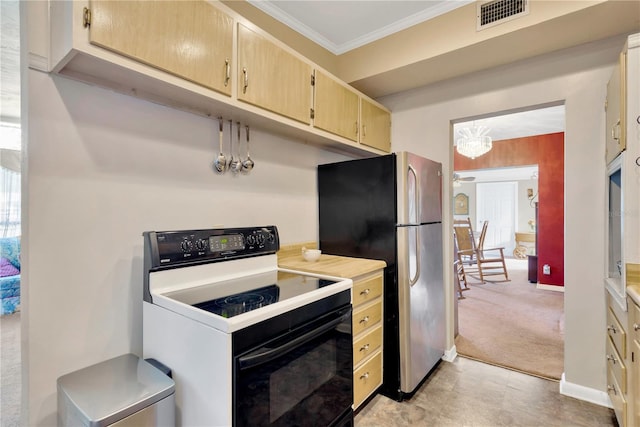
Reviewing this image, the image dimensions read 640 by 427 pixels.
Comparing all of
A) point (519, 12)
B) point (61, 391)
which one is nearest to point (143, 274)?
point (61, 391)

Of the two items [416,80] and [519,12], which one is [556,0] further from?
[416,80]

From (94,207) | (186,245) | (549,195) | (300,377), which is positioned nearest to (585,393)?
(300,377)

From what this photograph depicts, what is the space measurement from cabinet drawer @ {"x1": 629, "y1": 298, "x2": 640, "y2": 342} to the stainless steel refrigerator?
1.05 meters

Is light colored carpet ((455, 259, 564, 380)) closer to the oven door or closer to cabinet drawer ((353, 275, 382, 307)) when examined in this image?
cabinet drawer ((353, 275, 382, 307))

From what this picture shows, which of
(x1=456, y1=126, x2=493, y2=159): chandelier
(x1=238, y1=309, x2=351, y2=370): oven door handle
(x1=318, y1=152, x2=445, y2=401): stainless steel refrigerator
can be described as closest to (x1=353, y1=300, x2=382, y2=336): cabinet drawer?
(x1=318, y1=152, x2=445, y2=401): stainless steel refrigerator

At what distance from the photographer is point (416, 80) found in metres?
2.60

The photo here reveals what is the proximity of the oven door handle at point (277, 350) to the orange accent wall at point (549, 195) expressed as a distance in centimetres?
503

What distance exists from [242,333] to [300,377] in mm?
416

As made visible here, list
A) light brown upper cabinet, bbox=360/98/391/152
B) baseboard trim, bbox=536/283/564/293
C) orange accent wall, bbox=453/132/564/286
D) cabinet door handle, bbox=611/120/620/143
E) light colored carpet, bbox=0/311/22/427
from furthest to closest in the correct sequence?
orange accent wall, bbox=453/132/564/286 → baseboard trim, bbox=536/283/564/293 → light brown upper cabinet, bbox=360/98/391/152 → cabinet door handle, bbox=611/120/620/143 → light colored carpet, bbox=0/311/22/427

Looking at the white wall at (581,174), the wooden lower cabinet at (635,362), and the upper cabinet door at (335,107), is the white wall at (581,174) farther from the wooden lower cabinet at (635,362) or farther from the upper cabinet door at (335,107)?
the upper cabinet door at (335,107)

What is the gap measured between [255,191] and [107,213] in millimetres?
863

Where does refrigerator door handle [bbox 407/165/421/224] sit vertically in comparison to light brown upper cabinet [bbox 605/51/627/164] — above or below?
below

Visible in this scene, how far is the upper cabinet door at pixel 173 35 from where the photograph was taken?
1.10 meters

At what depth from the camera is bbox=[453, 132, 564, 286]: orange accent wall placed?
4871mm
